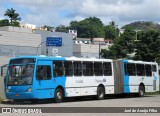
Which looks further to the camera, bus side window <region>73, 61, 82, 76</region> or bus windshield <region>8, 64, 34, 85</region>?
bus side window <region>73, 61, 82, 76</region>

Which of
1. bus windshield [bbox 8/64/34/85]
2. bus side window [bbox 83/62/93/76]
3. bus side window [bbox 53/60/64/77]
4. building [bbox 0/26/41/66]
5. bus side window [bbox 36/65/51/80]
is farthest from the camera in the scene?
building [bbox 0/26/41/66]

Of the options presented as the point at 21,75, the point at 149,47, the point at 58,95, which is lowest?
the point at 58,95

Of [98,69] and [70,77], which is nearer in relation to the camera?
[70,77]

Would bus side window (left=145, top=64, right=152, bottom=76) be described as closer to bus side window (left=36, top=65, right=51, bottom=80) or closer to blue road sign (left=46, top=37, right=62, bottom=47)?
bus side window (left=36, top=65, right=51, bottom=80)

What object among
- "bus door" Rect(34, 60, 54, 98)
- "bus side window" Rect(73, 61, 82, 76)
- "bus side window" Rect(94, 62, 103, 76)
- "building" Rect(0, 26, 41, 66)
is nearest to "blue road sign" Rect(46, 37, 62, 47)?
"building" Rect(0, 26, 41, 66)

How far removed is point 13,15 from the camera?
127750mm

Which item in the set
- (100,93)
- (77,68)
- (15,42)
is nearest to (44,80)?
(77,68)

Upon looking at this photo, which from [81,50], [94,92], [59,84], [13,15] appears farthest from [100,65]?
[13,15]

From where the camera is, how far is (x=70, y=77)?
2670 centimetres

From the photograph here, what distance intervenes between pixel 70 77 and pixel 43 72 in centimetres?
269

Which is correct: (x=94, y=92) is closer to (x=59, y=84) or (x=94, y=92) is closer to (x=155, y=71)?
(x=59, y=84)

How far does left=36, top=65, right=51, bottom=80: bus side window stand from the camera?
79.2 ft

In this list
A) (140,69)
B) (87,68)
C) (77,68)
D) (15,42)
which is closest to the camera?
(77,68)

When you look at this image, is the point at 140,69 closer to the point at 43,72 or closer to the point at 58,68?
the point at 58,68
